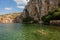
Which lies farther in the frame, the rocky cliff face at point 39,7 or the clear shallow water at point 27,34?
the rocky cliff face at point 39,7

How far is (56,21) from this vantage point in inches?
3445

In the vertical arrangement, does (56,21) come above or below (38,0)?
below

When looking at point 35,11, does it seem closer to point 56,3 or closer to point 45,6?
point 45,6

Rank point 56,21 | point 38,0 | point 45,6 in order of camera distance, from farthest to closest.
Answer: point 38,0 → point 45,6 → point 56,21

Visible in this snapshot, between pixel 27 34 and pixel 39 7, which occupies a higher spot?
pixel 39 7

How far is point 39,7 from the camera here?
6501 inches

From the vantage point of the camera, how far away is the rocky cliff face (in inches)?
5258

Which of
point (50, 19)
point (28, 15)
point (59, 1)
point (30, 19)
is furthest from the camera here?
point (28, 15)

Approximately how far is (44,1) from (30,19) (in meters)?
37.8

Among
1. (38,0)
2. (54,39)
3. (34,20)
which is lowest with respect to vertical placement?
(34,20)

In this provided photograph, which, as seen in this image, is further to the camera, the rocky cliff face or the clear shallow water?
the rocky cliff face

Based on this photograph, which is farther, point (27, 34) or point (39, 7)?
point (39, 7)

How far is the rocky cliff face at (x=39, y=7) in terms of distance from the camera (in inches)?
5258

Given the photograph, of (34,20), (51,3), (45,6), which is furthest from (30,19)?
(51,3)
